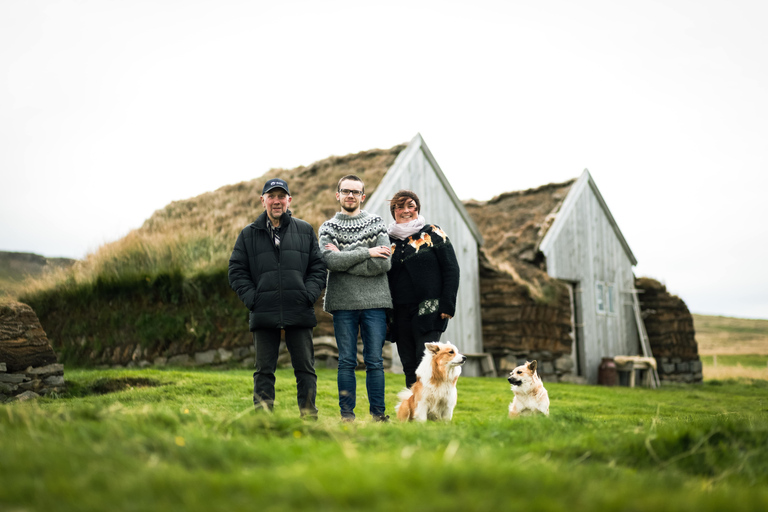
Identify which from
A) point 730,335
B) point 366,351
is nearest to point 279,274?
point 366,351

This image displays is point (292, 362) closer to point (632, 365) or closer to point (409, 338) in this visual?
point (409, 338)

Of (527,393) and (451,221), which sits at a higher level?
(451,221)

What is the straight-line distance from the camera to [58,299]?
14984mm

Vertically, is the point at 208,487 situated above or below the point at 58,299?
below

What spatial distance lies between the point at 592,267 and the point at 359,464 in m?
19.0

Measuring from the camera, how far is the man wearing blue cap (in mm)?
5703

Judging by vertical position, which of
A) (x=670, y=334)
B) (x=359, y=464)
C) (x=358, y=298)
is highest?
(x=358, y=298)

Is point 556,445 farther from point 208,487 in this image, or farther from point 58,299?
point 58,299

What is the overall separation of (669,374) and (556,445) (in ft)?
63.4

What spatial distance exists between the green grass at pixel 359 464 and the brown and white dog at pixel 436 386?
2.94ft

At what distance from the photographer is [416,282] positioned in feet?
20.2

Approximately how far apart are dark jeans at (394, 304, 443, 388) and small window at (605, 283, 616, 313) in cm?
1589

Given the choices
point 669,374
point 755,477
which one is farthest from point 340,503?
point 669,374

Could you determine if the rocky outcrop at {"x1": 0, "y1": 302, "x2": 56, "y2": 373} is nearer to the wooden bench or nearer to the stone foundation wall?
the stone foundation wall
